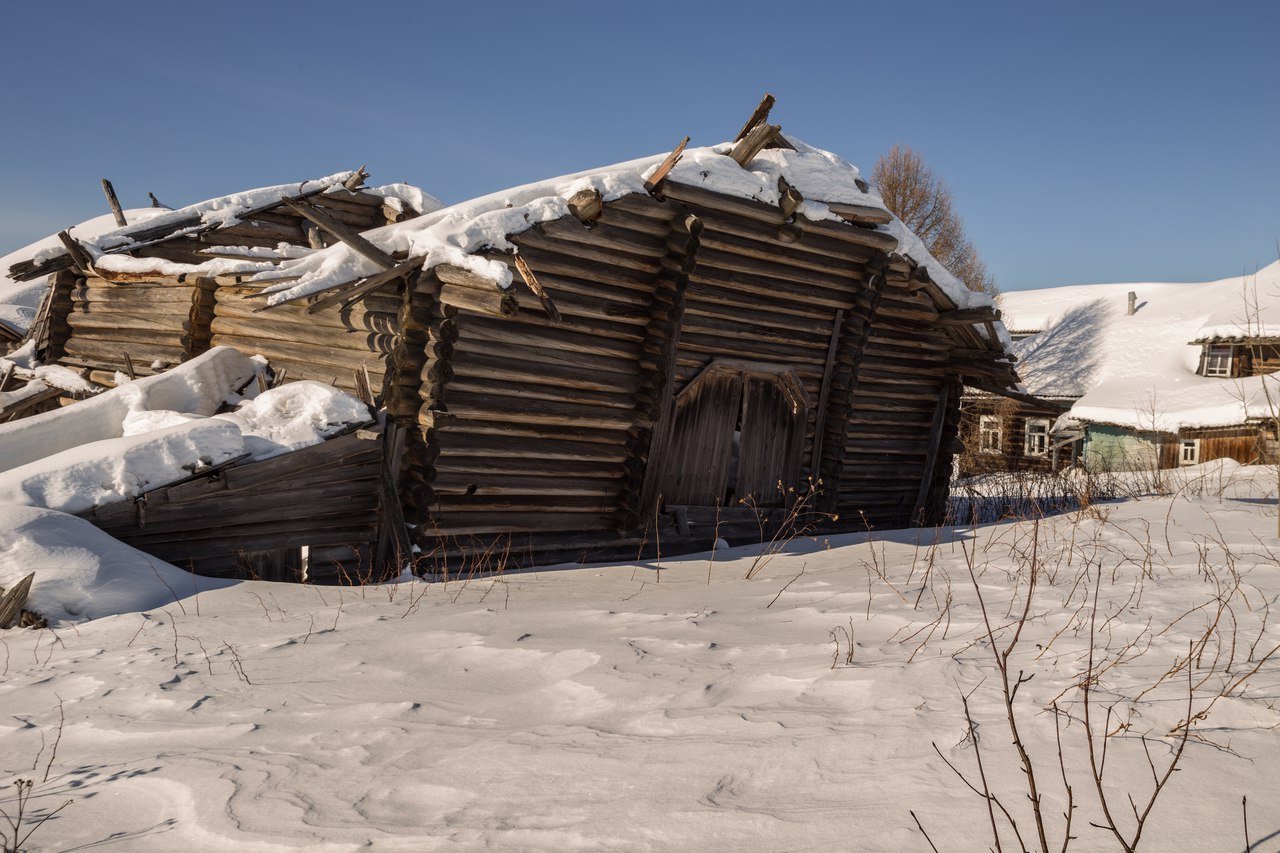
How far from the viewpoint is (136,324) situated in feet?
42.2

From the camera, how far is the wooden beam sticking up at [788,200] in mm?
10188

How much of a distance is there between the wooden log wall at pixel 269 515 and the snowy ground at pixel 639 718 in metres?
1.88

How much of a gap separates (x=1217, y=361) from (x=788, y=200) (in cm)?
2361

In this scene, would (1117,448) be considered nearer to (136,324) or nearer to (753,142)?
(753,142)

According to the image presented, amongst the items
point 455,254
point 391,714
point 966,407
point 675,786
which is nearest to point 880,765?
point 675,786

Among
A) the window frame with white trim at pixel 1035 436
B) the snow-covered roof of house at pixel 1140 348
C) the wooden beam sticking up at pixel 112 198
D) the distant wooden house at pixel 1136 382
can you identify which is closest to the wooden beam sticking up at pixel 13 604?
the wooden beam sticking up at pixel 112 198

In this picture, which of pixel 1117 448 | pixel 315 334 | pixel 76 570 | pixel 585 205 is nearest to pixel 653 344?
pixel 585 205

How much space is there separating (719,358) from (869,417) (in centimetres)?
327

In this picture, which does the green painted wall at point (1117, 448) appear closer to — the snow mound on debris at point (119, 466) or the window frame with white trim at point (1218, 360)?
the window frame with white trim at point (1218, 360)

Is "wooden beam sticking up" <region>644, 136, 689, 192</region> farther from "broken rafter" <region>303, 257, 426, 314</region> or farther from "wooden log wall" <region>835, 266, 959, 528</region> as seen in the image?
"wooden log wall" <region>835, 266, 959, 528</region>

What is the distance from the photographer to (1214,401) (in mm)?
25172

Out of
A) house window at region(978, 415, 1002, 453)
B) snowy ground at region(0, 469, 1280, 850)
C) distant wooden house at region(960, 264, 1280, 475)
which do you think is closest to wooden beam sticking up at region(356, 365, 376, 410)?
snowy ground at region(0, 469, 1280, 850)

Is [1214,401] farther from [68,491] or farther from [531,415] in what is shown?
[68,491]

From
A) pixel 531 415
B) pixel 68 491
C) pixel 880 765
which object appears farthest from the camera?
pixel 531 415
